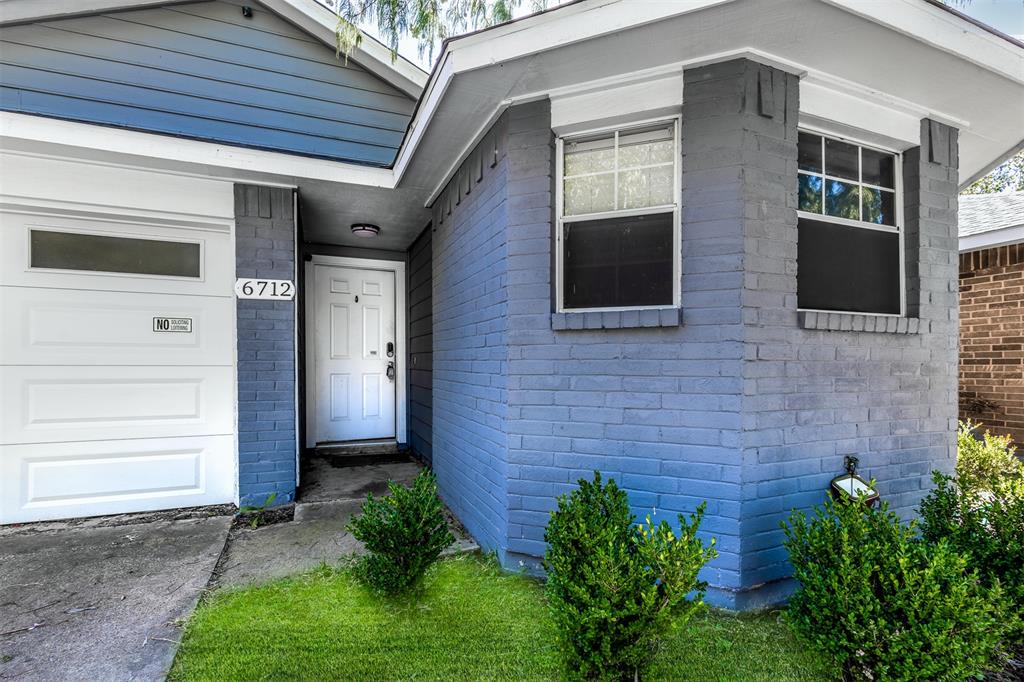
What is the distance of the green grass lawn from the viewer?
6.21 ft

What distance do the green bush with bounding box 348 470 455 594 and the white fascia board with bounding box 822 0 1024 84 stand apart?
2932mm

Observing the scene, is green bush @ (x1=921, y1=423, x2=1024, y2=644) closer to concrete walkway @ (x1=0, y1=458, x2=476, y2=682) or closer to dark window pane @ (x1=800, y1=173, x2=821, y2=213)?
dark window pane @ (x1=800, y1=173, x2=821, y2=213)

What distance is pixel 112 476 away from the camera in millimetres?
3568

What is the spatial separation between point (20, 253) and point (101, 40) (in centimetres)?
187

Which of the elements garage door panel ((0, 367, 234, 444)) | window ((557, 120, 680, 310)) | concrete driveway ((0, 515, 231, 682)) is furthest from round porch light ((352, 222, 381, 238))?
concrete driveway ((0, 515, 231, 682))

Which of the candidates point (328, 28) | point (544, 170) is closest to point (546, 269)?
point (544, 170)

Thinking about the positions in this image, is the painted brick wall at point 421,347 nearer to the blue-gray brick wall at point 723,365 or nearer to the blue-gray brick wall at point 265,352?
the blue-gray brick wall at point 265,352

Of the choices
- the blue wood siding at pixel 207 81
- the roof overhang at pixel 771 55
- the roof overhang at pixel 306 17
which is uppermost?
the roof overhang at pixel 306 17

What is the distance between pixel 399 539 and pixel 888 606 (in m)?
2.02

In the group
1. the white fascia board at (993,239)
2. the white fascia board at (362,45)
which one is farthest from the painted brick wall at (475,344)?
the white fascia board at (993,239)

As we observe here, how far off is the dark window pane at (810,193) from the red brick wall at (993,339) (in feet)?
13.1

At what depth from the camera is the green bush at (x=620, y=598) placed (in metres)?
1.65

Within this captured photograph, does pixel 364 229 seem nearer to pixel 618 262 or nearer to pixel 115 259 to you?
pixel 115 259

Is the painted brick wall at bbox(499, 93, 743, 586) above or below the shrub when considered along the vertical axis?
above
